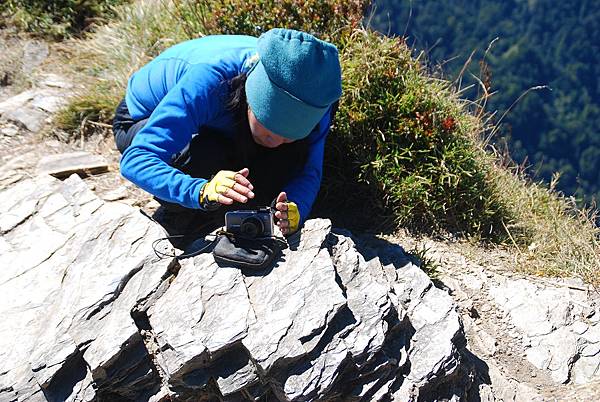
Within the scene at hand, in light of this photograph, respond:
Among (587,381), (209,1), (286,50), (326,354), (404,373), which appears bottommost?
(587,381)

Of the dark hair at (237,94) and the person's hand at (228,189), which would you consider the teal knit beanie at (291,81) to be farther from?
the person's hand at (228,189)

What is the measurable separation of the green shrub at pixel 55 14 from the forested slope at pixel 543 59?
47.8m

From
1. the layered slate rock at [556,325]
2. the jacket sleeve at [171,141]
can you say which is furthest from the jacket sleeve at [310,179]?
the layered slate rock at [556,325]

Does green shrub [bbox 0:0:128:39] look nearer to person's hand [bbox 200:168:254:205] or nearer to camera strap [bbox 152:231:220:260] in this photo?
camera strap [bbox 152:231:220:260]

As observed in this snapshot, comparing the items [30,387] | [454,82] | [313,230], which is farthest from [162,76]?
[454,82]

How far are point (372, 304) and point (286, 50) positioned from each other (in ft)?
4.18

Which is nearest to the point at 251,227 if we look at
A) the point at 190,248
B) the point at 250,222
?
the point at 250,222

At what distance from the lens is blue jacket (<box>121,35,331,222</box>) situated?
337cm

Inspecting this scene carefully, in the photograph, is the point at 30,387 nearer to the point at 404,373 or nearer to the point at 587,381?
the point at 404,373

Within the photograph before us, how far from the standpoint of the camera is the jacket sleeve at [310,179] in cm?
383

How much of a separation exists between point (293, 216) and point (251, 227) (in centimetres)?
26

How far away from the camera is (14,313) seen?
338 cm

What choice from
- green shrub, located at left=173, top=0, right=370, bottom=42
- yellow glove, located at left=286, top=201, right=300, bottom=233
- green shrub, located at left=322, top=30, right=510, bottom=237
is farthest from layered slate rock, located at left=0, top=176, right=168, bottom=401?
green shrub, located at left=173, top=0, right=370, bottom=42

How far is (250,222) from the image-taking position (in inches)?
135
